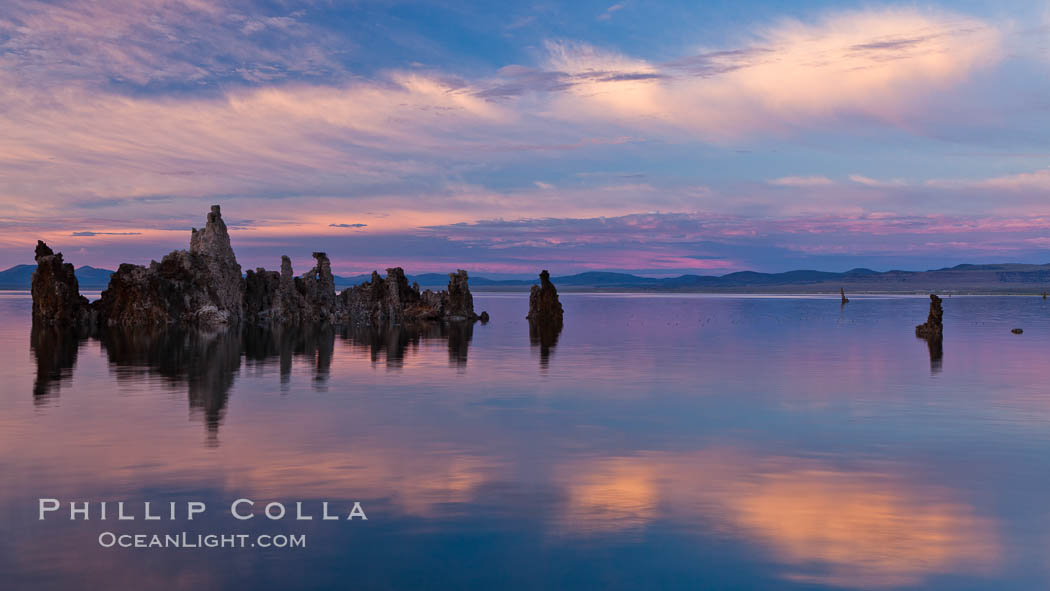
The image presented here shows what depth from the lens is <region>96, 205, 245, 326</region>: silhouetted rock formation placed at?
73.1 m

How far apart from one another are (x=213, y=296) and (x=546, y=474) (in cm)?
6614

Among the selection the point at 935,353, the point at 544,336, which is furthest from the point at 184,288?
the point at 935,353

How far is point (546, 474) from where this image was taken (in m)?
15.7

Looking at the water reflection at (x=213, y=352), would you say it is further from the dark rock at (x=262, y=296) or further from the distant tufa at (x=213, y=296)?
the dark rock at (x=262, y=296)

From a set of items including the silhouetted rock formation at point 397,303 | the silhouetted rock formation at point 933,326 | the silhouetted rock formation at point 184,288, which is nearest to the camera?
the silhouetted rock formation at point 933,326

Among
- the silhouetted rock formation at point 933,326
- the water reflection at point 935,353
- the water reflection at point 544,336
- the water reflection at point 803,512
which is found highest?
the silhouetted rock formation at point 933,326

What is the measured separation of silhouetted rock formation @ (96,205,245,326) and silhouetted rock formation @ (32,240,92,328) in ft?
6.21

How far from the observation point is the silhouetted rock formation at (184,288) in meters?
A: 73.1

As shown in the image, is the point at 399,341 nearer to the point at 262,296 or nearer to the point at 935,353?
the point at 935,353

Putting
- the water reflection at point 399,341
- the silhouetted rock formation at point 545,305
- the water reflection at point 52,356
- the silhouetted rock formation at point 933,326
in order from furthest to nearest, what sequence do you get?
the silhouetted rock formation at point 545,305 < the silhouetted rock formation at point 933,326 < the water reflection at point 399,341 < the water reflection at point 52,356

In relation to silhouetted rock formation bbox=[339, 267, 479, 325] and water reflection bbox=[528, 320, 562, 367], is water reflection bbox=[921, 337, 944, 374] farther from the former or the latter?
silhouetted rock formation bbox=[339, 267, 479, 325]

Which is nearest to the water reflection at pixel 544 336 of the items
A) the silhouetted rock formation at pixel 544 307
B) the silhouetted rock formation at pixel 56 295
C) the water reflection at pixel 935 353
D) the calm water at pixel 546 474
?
the silhouetted rock formation at pixel 544 307

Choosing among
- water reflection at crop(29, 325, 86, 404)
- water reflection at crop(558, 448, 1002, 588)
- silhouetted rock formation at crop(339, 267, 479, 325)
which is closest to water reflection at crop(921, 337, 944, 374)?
water reflection at crop(558, 448, 1002, 588)

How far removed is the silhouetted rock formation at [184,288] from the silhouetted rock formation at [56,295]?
189cm
